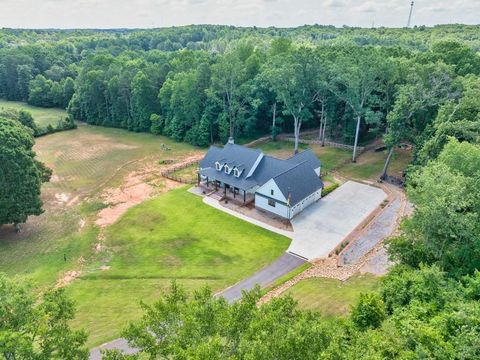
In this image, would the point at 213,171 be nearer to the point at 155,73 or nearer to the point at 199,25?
the point at 155,73

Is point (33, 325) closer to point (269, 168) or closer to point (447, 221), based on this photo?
point (447, 221)

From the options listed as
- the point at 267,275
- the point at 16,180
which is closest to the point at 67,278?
the point at 16,180

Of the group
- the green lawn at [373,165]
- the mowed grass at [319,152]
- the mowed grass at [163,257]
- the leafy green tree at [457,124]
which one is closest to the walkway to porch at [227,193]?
the mowed grass at [163,257]

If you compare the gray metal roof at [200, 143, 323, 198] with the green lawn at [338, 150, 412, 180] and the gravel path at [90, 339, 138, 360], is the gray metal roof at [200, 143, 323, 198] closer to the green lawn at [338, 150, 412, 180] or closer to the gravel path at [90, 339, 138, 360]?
the green lawn at [338, 150, 412, 180]

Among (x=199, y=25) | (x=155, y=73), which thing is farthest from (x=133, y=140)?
(x=199, y=25)

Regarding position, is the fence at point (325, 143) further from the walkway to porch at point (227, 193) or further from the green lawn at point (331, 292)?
the green lawn at point (331, 292)

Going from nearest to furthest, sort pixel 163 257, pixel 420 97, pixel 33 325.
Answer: pixel 33 325 → pixel 163 257 → pixel 420 97
